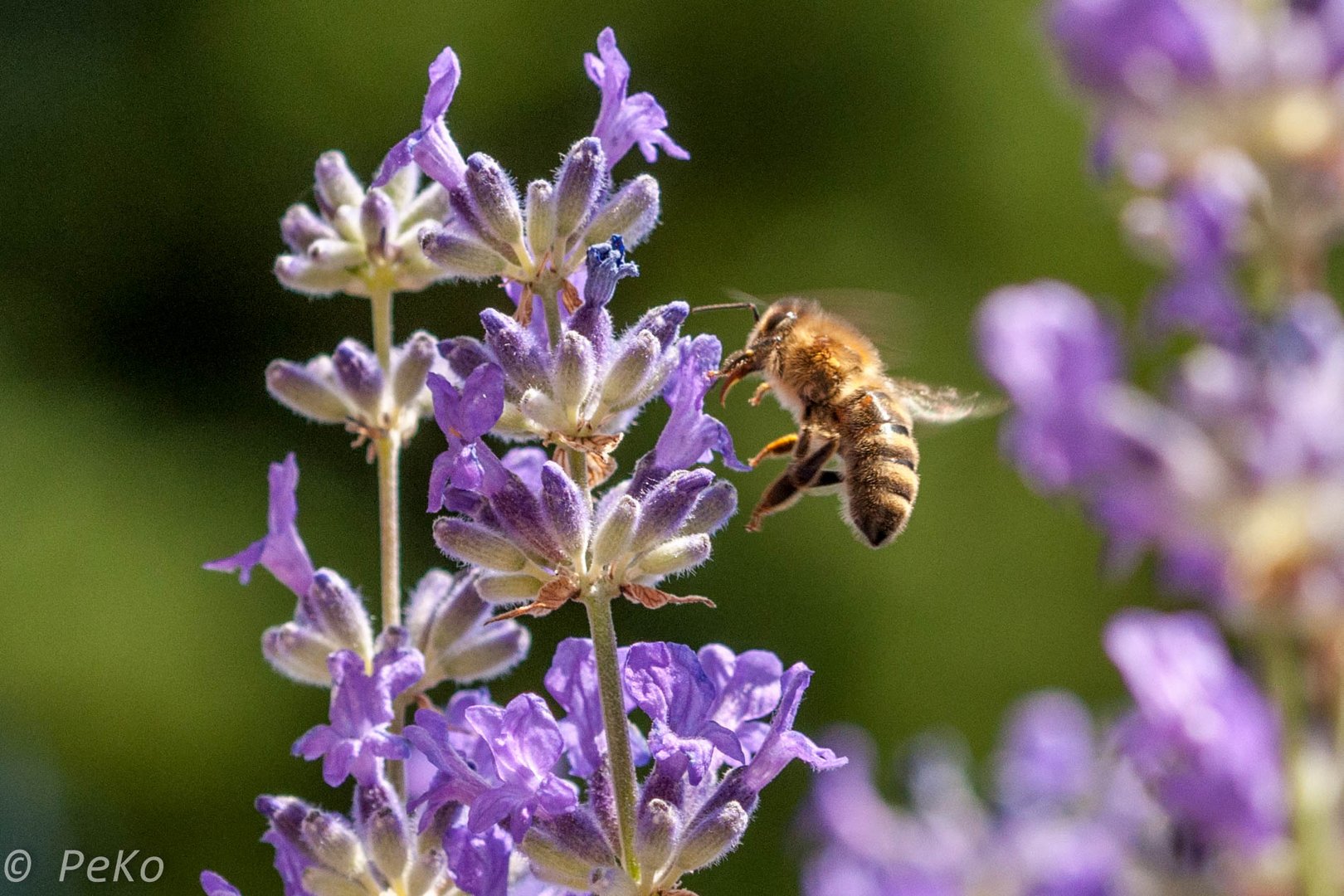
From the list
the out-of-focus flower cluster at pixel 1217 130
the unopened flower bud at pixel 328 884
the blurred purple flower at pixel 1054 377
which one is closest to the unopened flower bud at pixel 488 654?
the unopened flower bud at pixel 328 884

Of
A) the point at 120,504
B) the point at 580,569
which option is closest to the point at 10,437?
the point at 120,504

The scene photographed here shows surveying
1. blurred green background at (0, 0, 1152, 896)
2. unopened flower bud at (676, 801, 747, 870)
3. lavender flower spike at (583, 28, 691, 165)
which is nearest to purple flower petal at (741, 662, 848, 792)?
unopened flower bud at (676, 801, 747, 870)

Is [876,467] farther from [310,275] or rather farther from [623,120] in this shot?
[310,275]

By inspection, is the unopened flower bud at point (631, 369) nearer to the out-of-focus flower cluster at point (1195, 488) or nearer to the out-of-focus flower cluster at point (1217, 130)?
the out-of-focus flower cluster at point (1195, 488)

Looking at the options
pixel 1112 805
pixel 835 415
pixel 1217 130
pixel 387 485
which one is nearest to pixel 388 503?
pixel 387 485

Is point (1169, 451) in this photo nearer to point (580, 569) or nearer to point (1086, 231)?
point (580, 569)

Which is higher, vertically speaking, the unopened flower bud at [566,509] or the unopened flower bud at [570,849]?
the unopened flower bud at [566,509]

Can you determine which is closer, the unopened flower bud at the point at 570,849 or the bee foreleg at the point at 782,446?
the unopened flower bud at the point at 570,849
